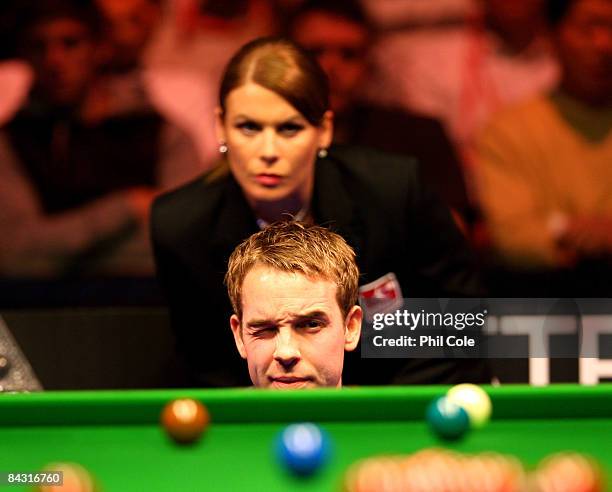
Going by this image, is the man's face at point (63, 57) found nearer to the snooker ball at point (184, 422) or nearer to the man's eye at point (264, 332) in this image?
the man's eye at point (264, 332)

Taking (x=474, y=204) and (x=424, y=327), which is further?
(x=474, y=204)

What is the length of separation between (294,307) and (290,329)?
0.15 ft

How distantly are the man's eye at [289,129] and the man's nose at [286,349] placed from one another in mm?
685

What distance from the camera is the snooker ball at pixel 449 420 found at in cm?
157

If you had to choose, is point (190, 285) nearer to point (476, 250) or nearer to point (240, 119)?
point (240, 119)

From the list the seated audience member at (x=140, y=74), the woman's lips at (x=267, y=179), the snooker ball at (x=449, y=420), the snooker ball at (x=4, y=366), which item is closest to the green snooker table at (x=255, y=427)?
the snooker ball at (x=449, y=420)

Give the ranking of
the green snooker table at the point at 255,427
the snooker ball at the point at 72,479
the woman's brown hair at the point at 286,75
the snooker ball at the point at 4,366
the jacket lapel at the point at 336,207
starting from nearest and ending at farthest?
the snooker ball at the point at 72,479 < the green snooker table at the point at 255,427 < the woman's brown hair at the point at 286,75 < the jacket lapel at the point at 336,207 < the snooker ball at the point at 4,366

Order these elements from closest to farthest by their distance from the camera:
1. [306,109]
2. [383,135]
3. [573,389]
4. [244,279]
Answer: [573,389] → [244,279] → [306,109] → [383,135]

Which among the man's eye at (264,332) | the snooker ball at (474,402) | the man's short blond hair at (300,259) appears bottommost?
the snooker ball at (474,402)

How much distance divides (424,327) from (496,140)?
53.6 inches

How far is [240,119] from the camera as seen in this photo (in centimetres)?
246

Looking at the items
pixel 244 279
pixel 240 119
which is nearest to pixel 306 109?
pixel 240 119

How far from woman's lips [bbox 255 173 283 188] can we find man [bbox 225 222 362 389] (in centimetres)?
40

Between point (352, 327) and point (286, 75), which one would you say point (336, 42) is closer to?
point (286, 75)
